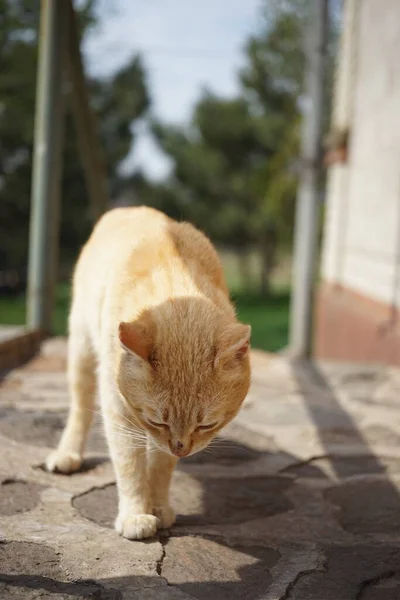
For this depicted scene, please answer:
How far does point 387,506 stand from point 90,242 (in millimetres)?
1673

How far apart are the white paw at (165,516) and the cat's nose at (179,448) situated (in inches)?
13.5

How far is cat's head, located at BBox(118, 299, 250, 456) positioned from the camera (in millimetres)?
2002

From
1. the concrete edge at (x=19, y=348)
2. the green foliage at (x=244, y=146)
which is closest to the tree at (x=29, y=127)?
the green foliage at (x=244, y=146)

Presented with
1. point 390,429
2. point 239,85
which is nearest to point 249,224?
point 239,85

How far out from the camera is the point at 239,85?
22.5 metres

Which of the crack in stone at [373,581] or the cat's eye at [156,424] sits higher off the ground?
the cat's eye at [156,424]

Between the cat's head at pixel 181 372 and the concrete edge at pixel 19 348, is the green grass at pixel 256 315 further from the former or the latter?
the cat's head at pixel 181 372

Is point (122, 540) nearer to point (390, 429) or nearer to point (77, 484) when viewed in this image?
point (77, 484)

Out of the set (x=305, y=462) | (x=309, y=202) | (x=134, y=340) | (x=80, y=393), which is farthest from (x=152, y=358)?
(x=309, y=202)

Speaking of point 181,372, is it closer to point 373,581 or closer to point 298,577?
point 298,577

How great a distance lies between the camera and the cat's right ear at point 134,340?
1.97m

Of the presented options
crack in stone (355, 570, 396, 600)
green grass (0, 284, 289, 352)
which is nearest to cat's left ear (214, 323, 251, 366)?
crack in stone (355, 570, 396, 600)

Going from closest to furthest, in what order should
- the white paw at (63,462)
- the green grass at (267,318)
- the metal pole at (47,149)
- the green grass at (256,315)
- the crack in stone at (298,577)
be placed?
1. the crack in stone at (298,577)
2. the white paw at (63,462)
3. the metal pole at (47,149)
4. the green grass at (267,318)
5. the green grass at (256,315)

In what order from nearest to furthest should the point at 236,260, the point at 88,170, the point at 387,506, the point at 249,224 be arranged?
1. the point at 387,506
2. the point at 88,170
3. the point at 249,224
4. the point at 236,260
